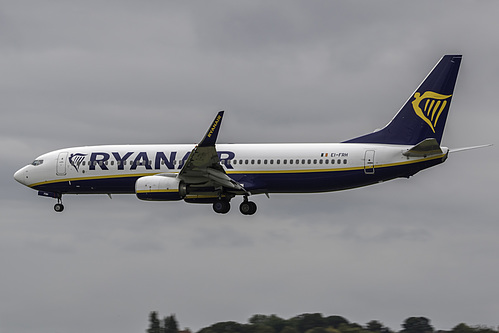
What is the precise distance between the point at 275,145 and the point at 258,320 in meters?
36.2

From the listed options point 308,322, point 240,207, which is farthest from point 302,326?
point 240,207

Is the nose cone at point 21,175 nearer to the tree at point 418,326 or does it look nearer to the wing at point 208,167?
the wing at point 208,167

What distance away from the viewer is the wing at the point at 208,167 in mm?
52609

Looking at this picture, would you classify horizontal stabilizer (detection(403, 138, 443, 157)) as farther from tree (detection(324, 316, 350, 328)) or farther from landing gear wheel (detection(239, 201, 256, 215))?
tree (detection(324, 316, 350, 328))

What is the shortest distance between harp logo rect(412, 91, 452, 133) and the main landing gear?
11.4m

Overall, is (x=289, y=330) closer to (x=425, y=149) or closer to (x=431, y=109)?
(x=431, y=109)

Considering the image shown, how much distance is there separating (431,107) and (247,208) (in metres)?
12.5

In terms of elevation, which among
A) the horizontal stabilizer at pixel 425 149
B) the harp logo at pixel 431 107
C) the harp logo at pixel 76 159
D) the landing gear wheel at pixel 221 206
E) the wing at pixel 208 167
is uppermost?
the harp logo at pixel 76 159

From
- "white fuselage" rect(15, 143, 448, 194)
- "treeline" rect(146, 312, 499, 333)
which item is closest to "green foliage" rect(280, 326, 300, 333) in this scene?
"treeline" rect(146, 312, 499, 333)

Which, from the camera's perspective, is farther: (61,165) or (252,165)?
(61,165)

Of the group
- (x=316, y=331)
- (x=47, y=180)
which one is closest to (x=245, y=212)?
(x=47, y=180)

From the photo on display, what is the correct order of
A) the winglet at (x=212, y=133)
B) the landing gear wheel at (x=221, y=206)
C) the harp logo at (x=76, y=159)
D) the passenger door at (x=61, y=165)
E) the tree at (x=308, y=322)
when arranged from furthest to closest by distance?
1. the tree at (x=308, y=322)
2. the passenger door at (x=61, y=165)
3. the harp logo at (x=76, y=159)
4. the landing gear wheel at (x=221, y=206)
5. the winglet at (x=212, y=133)

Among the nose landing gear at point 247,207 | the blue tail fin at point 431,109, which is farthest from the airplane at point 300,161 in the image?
the nose landing gear at point 247,207

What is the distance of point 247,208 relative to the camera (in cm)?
5969
